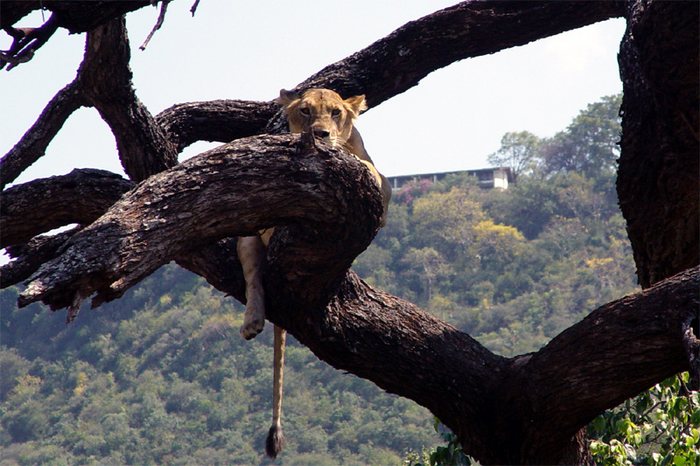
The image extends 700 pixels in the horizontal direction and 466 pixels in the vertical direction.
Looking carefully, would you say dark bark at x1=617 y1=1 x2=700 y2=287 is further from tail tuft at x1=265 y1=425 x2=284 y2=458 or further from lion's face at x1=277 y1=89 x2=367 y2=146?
tail tuft at x1=265 y1=425 x2=284 y2=458

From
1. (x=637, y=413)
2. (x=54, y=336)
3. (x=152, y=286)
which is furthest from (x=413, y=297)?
(x=637, y=413)

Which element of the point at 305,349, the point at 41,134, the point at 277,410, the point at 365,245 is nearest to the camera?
the point at 365,245

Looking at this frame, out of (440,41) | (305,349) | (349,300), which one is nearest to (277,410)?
(349,300)

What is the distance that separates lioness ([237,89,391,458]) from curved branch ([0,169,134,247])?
1.72ft

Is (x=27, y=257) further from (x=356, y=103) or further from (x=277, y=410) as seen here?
(x=356, y=103)

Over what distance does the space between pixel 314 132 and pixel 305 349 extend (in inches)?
1273

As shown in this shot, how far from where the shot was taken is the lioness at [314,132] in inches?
182

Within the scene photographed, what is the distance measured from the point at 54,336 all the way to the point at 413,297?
42.6 ft

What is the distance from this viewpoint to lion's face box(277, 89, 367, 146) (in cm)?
548

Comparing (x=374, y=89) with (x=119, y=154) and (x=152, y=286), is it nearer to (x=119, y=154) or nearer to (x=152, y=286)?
(x=119, y=154)

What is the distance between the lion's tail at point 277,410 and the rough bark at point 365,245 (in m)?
0.61

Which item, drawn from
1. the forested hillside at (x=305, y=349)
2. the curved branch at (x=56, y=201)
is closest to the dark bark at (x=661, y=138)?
the curved branch at (x=56, y=201)

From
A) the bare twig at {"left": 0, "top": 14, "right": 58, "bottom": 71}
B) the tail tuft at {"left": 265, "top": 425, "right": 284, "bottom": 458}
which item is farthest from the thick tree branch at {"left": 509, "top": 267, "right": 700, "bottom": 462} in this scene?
the bare twig at {"left": 0, "top": 14, "right": 58, "bottom": 71}

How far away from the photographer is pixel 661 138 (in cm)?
445
